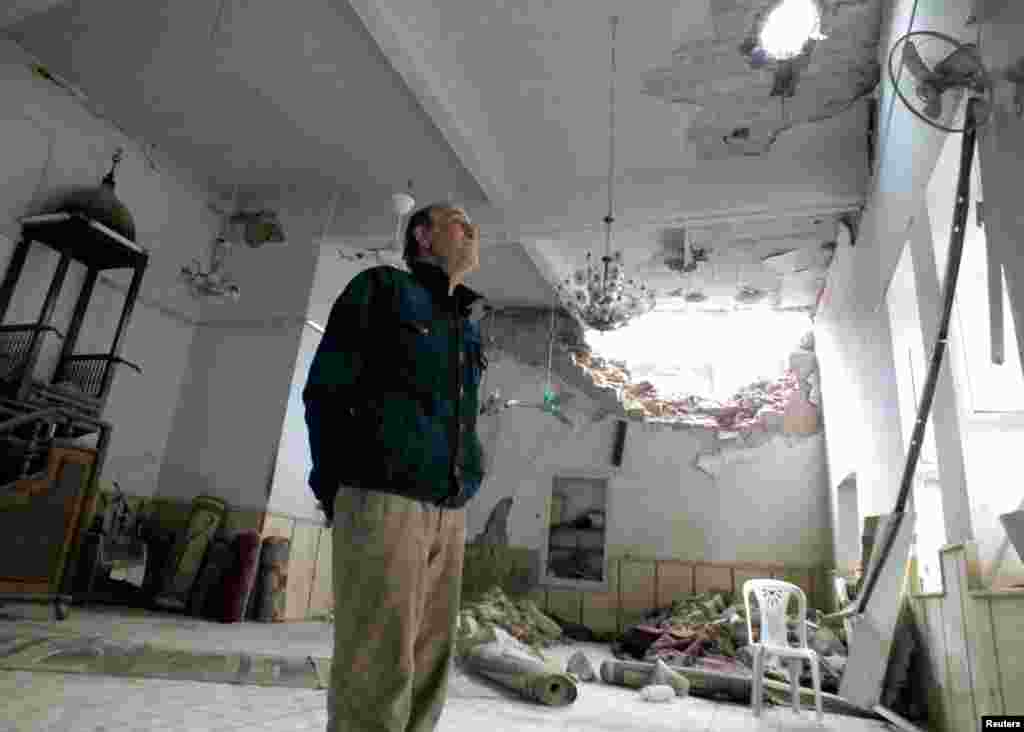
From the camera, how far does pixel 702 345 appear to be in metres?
10.2

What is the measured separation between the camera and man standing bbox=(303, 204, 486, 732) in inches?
49.4

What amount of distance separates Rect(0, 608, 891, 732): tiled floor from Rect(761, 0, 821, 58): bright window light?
4.61 meters

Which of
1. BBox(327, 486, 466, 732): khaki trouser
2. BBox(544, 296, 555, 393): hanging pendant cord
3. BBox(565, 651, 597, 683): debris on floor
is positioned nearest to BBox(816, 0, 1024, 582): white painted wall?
BBox(327, 486, 466, 732): khaki trouser

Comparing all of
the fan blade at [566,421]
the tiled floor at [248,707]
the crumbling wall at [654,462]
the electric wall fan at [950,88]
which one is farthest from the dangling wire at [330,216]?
the electric wall fan at [950,88]

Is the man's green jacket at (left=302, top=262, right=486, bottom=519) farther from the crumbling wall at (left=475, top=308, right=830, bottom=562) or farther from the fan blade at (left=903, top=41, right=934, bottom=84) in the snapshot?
the crumbling wall at (left=475, top=308, right=830, bottom=562)

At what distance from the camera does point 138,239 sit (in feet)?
22.4

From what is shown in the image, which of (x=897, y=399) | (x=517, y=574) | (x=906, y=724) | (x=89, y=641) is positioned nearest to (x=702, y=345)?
(x=517, y=574)

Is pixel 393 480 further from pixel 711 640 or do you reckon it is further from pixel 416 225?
pixel 711 640

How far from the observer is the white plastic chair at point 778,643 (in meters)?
3.80

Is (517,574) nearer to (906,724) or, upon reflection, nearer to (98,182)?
(906,724)

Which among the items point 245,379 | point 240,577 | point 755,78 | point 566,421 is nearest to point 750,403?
point 566,421

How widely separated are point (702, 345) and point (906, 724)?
276 inches

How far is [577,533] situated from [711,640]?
304 centimetres

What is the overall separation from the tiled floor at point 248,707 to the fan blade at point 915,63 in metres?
3.10
